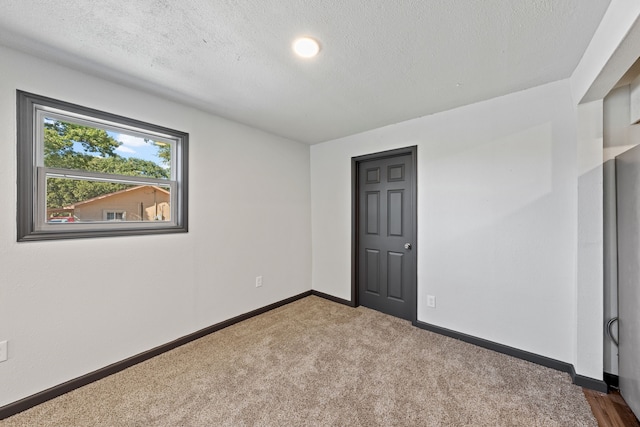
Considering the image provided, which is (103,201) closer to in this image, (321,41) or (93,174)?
(93,174)

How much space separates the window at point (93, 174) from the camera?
1645 millimetres

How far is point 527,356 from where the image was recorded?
6.74 feet

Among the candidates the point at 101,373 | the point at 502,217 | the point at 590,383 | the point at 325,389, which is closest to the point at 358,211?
the point at 502,217

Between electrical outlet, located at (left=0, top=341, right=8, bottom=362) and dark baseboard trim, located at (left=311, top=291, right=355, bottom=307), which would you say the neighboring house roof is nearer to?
electrical outlet, located at (left=0, top=341, right=8, bottom=362)

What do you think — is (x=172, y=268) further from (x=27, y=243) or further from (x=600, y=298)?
(x=600, y=298)

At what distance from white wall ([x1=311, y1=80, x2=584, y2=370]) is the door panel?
227 millimetres

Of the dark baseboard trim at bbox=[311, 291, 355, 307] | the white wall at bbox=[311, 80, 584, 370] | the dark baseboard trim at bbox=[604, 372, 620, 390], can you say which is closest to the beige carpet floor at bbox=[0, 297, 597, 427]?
the dark baseboard trim at bbox=[604, 372, 620, 390]

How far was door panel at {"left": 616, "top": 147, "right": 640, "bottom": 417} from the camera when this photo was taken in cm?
150

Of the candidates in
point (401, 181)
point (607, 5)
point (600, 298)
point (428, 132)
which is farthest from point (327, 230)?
point (607, 5)

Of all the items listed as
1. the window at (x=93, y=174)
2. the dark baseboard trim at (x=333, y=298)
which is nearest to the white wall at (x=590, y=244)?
the dark baseboard trim at (x=333, y=298)

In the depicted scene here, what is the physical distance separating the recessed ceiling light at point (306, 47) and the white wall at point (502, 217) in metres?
1.58

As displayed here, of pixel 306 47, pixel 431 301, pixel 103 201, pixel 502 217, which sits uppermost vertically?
pixel 306 47

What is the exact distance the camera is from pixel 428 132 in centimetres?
262

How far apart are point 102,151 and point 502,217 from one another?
3.39m
